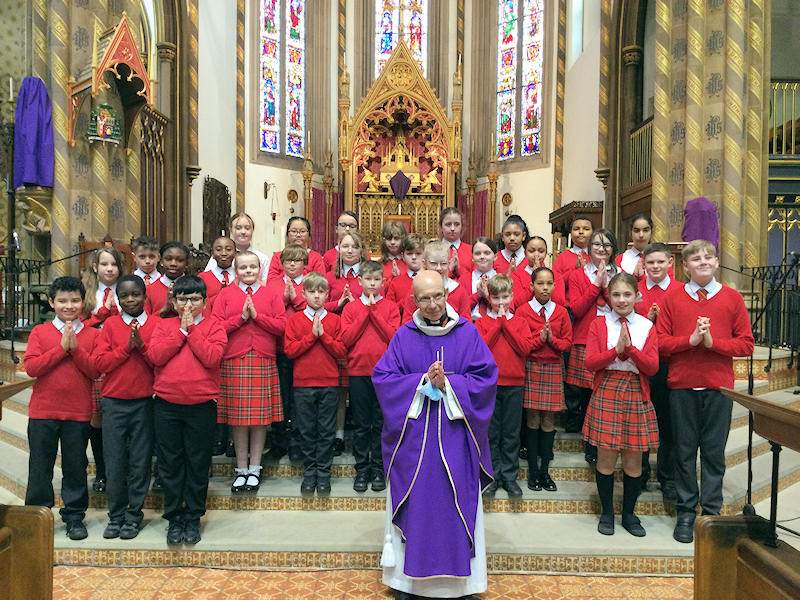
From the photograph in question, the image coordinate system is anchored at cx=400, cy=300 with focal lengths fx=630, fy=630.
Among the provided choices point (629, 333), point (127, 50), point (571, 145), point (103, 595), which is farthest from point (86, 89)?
point (571, 145)

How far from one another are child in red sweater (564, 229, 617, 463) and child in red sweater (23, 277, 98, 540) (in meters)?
3.36

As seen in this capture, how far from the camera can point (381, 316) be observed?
4410 mm

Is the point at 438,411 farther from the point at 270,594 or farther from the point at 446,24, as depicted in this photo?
the point at 446,24

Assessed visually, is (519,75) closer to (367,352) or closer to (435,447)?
(367,352)

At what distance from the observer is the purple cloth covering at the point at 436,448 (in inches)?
125

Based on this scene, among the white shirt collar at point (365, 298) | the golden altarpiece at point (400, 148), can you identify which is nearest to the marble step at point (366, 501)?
the white shirt collar at point (365, 298)

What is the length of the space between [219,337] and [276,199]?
34.3 ft

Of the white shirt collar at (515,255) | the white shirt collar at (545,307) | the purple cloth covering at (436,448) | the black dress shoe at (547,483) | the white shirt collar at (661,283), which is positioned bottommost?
the black dress shoe at (547,483)

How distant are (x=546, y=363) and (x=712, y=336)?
3.53ft

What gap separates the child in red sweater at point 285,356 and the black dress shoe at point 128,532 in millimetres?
1116

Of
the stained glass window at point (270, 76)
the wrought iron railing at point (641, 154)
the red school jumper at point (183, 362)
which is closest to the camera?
the red school jumper at point (183, 362)

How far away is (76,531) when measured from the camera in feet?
12.6

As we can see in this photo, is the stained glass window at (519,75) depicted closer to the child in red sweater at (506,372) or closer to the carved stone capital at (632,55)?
the carved stone capital at (632,55)

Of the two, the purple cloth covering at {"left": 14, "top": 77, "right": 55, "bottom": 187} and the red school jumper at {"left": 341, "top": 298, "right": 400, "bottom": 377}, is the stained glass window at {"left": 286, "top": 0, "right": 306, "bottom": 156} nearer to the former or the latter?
the purple cloth covering at {"left": 14, "top": 77, "right": 55, "bottom": 187}
